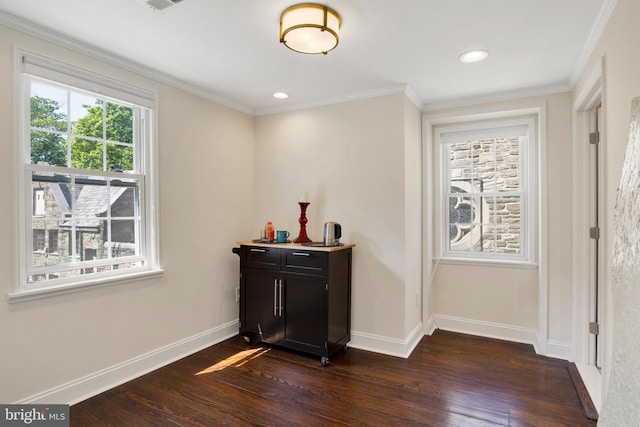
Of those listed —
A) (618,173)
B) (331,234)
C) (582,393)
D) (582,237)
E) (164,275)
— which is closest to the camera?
(618,173)

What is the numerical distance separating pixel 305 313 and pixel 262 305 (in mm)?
475

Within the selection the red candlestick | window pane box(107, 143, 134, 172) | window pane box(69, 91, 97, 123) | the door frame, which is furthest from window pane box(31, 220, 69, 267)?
the door frame

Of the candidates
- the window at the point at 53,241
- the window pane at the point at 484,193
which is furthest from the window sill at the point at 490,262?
the window at the point at 53,241

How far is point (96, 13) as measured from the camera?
202cm

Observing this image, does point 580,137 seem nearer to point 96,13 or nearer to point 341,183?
point 341,183

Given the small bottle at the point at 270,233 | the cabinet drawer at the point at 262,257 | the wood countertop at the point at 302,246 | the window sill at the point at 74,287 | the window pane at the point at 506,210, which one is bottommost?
the window sill at the point at 74,287

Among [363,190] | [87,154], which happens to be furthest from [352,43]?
Answer: [87,154]

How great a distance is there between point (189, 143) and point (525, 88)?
309 centimetres

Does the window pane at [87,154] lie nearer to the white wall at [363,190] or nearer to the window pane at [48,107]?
the window pane at [48,107]

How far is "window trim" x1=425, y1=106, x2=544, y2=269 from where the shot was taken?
3.38 metres

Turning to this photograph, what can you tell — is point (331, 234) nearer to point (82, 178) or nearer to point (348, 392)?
point (348, 392)

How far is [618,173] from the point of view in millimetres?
1839

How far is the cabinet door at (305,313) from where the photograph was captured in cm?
300

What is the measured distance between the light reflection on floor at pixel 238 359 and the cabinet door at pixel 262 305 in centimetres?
Result: 12
